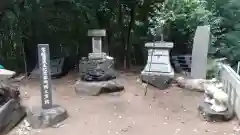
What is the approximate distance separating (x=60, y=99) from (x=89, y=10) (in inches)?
105

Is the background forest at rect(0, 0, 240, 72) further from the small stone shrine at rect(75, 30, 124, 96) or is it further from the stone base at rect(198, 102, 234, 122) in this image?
the stone base at rect(198, 102, 234, 122)

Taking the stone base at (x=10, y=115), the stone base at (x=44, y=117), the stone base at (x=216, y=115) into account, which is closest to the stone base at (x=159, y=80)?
the stone base at (x=216, y=115)

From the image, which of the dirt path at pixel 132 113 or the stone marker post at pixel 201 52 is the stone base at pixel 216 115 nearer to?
the dirt path at pixel 132 113

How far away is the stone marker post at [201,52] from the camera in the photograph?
5.64m

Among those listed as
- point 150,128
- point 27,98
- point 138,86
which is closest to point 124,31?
point 138,86

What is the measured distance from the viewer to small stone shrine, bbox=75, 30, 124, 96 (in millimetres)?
→ 5301

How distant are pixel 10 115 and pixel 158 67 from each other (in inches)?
118

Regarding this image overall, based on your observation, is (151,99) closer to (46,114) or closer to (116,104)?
(116,104)

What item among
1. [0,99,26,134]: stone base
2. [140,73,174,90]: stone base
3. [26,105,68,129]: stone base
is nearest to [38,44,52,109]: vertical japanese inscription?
[26,105,68,129]: stone base

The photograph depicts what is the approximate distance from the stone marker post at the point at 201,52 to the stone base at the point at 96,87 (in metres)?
1.55

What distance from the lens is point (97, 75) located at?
5.48 meters

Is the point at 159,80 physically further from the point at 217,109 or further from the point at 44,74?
the point at 44,74

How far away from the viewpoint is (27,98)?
5.07m

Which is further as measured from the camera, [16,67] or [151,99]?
[16,67]
